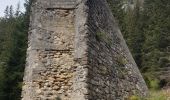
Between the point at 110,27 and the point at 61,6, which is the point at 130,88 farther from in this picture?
the point at 61,6

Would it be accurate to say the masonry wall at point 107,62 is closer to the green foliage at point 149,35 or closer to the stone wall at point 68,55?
the stone wall at point 68,55

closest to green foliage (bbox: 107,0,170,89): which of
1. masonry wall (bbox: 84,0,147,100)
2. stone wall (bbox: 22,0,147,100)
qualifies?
masonry wall (bbox: 84,0,147,100)

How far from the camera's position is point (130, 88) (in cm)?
1237

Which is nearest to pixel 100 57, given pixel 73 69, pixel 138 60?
pixel 73 69

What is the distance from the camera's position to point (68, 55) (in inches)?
394

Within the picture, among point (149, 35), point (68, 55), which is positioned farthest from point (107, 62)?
point (149, 35)

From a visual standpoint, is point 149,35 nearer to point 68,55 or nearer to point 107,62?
point 107,62

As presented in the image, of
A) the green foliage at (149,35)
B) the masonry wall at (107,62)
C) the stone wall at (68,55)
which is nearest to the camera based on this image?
the stone wall at (68,55)

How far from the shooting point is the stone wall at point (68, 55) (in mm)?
9500

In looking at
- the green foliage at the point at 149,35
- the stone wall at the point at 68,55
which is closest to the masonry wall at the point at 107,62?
the stone wall at the point at 68,55

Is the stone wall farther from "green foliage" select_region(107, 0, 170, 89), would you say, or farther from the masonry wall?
"green foliage" select_region(107, 0, 170, 89)

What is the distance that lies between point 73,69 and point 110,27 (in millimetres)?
3275

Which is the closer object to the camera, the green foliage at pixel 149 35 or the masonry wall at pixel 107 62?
the masonry wall at pixel 107 62

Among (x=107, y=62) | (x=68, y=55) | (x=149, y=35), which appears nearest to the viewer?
(x=68, y=55)
